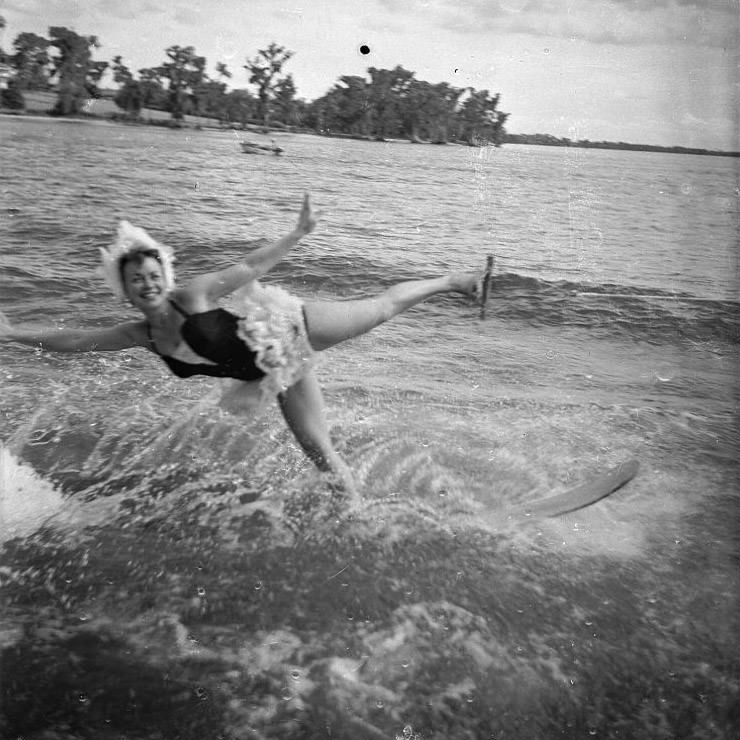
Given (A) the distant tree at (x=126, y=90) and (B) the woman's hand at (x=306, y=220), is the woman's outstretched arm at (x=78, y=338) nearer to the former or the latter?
(B) the woman's hand at (x=306, y=220)

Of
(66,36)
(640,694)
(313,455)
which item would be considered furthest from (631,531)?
(66,36)

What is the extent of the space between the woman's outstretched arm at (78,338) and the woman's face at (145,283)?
173 mm

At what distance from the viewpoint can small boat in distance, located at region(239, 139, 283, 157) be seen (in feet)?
19.9

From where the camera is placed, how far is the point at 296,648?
9.57 ft

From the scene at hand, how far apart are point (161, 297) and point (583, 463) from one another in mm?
3010

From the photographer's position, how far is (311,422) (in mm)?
3980

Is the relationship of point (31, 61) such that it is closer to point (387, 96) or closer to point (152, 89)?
point (152, 89)

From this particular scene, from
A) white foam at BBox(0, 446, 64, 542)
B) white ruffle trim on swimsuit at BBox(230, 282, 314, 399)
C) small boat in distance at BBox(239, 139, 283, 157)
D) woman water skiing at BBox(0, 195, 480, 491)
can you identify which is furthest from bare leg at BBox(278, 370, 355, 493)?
small boat in distance at BBox(239, 139, 283, 157)

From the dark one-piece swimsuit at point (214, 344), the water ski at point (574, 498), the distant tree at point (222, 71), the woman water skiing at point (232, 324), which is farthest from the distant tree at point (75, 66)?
the water ski at point (574, 498)

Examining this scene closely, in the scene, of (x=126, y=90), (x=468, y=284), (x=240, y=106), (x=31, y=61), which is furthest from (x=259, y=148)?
(x=468, y=284)

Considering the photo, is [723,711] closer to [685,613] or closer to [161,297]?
[685,613]

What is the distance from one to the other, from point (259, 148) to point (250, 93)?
1.58 meters

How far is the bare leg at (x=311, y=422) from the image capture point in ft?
12.9

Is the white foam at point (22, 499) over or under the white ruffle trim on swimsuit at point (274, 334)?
under
